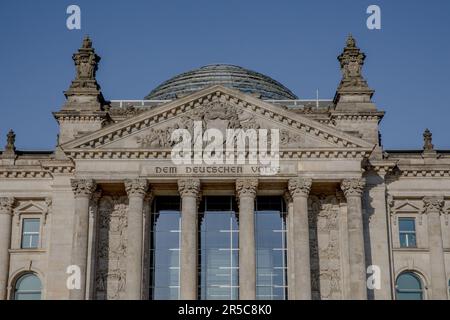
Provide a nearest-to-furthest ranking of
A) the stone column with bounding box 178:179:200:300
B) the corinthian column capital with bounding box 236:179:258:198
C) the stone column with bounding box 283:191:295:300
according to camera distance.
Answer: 1. the stone column with bounding box 178:179:200:300
2. the corinthian column capital with bounding box 236:179:258:198
3. the stone column with bounding box 283:191:295:300

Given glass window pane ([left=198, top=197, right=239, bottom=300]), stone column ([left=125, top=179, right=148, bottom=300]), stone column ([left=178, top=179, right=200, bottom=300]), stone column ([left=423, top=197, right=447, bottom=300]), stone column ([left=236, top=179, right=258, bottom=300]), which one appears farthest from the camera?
stone column ([left=423, top=197, right=447, bottom=300])

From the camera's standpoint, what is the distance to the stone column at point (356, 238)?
48594mm

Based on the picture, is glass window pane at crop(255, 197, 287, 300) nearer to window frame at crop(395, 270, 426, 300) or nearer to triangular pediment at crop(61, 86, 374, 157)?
triangular pediment at crop(61, 86, 374, 157)

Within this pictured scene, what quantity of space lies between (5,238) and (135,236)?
9.73 meters

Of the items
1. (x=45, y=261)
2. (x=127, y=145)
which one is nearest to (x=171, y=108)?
(x=127, y=145)

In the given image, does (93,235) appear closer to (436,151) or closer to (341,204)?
(341,204)

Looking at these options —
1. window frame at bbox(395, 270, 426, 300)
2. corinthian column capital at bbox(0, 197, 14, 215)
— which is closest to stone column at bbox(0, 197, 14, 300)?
corinthian column capital at bbox(0, 197, 14, 215)

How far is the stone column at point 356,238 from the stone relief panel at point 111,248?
13.7m

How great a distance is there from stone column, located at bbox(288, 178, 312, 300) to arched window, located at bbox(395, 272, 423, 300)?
716 cm

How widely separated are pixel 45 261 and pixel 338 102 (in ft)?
71.7

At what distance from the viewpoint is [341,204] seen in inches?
2051

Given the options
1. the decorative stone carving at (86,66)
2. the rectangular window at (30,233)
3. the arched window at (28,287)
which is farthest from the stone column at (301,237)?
the rectangular window at (30,233)

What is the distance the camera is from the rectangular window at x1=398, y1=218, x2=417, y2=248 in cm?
5350

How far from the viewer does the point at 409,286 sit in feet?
174
